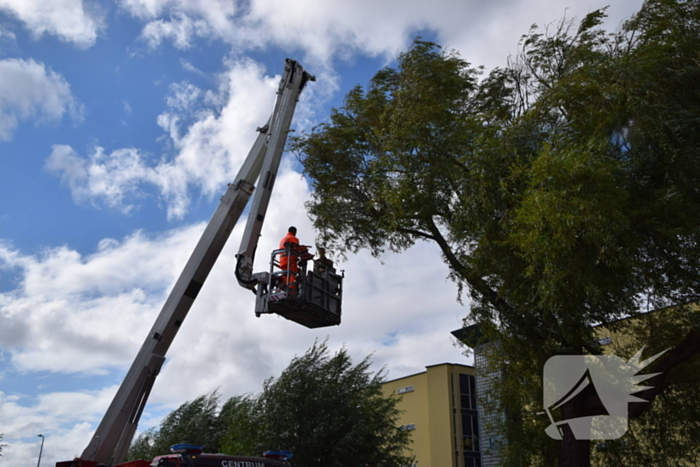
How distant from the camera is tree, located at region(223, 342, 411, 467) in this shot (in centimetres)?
1984

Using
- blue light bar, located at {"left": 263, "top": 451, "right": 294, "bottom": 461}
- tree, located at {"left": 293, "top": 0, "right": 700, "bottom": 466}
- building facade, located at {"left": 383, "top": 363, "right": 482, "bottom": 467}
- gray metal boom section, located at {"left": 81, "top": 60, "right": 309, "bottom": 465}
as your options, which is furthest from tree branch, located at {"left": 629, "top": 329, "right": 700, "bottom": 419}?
building facade, located at {"left": 383, "top": 363, "right": 482, "bottom": 467}

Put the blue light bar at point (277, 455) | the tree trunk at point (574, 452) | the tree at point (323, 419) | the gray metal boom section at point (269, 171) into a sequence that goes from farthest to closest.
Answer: the tree at point (323, 419), the gray metal boom section at point (269, 171), the tree trunk at point (574, 452), the blue light bar at point (277, 455)

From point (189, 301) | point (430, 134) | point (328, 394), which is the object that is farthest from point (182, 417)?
point (430, 134)

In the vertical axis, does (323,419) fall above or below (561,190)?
below

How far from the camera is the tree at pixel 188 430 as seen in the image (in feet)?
92.5

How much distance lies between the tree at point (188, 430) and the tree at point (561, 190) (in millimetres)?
18923

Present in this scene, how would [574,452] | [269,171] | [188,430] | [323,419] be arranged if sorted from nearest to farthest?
[574,452], [269,171], [323,419], [188,430]

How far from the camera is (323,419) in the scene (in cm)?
2042

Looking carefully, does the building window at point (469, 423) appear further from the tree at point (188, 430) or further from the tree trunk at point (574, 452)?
the tree trunk at point (574, 452)

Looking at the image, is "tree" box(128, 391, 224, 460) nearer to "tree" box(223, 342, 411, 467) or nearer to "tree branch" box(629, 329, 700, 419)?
"tree" box(223, 342, 411, 467)

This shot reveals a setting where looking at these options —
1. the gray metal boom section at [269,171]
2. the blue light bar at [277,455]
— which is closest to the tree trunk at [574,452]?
the blue light bar at [277,455]

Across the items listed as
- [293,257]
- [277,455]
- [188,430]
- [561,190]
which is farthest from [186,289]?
[188,430]

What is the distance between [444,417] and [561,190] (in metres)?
25.3

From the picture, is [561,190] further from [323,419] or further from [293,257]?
[323,419]
